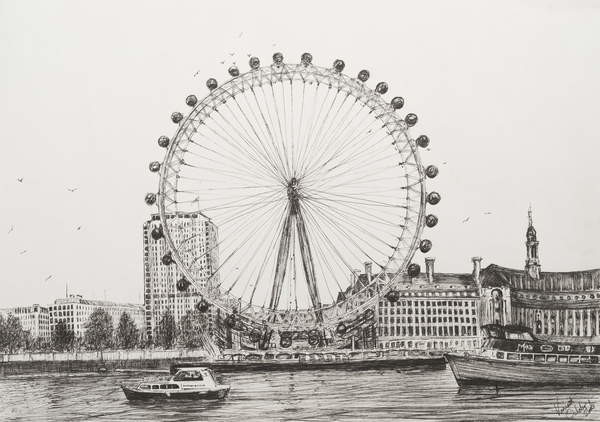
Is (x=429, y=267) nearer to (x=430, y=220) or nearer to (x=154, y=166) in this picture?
(x=430, y=220)

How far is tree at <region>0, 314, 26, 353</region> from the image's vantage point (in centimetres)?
1073

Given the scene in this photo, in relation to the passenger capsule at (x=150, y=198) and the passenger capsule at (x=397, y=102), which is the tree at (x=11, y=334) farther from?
the passenger capsule at (x=397, y=102)

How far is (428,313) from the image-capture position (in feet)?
38.0

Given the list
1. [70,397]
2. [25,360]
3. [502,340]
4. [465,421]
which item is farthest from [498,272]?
[25,360]

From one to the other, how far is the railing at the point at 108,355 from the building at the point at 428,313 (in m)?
2.18

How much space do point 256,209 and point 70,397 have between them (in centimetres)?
302

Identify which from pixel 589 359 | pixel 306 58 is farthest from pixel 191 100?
pixel 589 359

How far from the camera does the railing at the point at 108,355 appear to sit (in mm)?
11930

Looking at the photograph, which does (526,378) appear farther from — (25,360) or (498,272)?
(25,360)

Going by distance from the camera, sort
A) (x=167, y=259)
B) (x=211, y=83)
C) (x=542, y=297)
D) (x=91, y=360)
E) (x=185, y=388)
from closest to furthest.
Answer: (x=211, y=83)
(x=542, y=297)
(x=167, y=259)
(x=185, y=388)
(x=91, y=360)

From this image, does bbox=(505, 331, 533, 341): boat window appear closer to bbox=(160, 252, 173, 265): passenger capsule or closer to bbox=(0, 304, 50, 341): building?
bbox=(160, 252, 173, 265): passenger capsule

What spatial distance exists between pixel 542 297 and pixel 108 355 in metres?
5.48

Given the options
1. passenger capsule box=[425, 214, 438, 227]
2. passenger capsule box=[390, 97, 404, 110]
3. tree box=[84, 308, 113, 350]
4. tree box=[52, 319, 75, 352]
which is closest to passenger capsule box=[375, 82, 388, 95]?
passenger capsule box=[390, 97, 404, 110]
